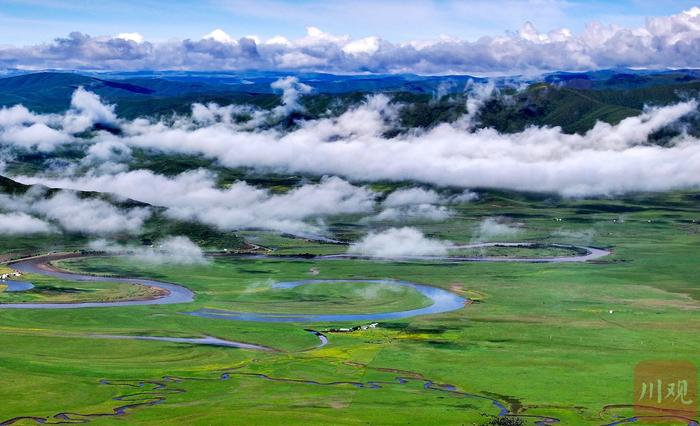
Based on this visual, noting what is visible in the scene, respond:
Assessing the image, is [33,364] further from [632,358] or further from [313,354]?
[632,358]

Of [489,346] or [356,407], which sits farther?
[489,346]

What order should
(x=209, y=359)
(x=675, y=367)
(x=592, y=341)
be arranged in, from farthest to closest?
(x=592, y=341) → (x=209, y=359) → (x=675, y=367)

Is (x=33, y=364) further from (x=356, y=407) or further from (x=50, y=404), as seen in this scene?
(x=356, y=407)

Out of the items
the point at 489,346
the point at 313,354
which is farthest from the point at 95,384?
the point at 489,346

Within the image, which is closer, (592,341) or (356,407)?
(356,407)

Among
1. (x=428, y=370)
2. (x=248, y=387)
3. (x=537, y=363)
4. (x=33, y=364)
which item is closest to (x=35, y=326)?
(x=33, y=364)

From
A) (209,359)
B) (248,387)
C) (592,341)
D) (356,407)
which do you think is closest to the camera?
(356,407)

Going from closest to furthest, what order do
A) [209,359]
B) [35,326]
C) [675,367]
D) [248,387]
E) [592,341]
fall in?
1. [248,387]
2. [675,367]
3. [209,359]
4. [592,341]
5. [35,326]

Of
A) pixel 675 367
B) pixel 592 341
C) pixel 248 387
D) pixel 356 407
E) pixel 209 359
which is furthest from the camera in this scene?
pixel 592 341
